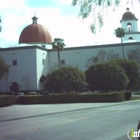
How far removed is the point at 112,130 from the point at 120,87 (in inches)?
1098

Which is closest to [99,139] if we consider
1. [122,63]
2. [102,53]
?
[122,63]

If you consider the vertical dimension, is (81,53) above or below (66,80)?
above

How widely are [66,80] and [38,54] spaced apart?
3317 centimetres

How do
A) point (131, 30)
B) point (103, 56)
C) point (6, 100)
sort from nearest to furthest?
1. point (6, 100)
2. point (103, 56)
3. point (131, 30)

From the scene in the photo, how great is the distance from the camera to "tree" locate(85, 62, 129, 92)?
36.5 meters

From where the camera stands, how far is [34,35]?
6744 centimetres

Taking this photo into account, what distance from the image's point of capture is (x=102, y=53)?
213ft

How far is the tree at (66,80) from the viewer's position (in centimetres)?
3478

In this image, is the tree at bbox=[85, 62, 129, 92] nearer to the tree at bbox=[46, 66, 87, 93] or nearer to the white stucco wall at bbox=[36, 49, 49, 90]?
the tree at bbox=[46, 66, 87, 93]

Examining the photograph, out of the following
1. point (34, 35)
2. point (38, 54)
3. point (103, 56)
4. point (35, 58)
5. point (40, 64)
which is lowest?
point (40, 64)

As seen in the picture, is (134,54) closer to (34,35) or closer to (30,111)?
(34,35)

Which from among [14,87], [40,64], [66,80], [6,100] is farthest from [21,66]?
[6,100]

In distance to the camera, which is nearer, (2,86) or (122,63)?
(122,63)

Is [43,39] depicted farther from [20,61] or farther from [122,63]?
[122,63]
